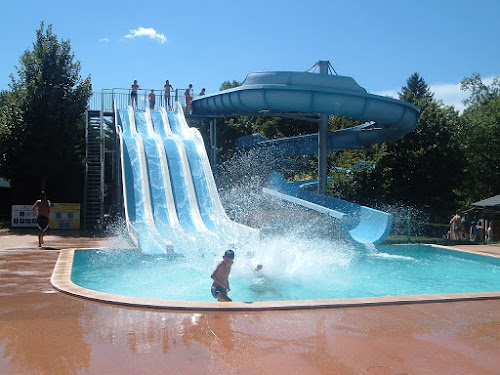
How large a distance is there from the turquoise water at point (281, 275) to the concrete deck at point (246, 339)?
7.69ft

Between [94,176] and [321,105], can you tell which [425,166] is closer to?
[321,105]

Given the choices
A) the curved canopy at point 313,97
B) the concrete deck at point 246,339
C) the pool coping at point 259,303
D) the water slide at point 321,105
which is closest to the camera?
the concrete deck at point 246,339

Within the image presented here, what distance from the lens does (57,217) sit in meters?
17.5

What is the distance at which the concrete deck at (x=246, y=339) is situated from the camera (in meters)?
3.82

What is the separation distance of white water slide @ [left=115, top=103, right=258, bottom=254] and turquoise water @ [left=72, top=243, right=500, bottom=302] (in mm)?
977

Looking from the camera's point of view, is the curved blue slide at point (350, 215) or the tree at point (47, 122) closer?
the curved blue slide at point (350, 215)

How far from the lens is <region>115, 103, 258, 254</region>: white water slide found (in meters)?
12.7

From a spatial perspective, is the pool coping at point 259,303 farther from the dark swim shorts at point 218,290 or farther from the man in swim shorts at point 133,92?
the man in swim shorts at point 133,92

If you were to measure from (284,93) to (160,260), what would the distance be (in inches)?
302

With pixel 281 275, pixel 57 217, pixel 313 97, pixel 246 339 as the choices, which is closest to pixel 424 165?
pixel 313 97

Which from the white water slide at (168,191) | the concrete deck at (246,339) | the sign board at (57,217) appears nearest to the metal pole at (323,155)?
the white water slide at (168,191)

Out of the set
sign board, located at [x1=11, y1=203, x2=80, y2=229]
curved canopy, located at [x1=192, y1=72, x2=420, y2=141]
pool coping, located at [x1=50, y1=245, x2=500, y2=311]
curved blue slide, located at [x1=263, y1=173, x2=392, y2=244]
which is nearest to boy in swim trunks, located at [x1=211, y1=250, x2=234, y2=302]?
pool coping, located at [x1=50, y1=245, x2=500, y2=311]

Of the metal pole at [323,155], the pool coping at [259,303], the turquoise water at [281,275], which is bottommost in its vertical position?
the turquoise water at [281,275]

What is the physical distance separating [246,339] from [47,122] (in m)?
16.4
